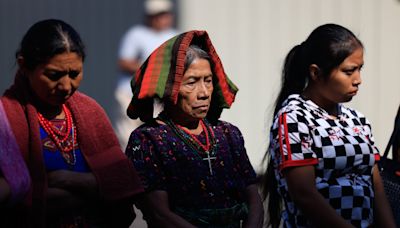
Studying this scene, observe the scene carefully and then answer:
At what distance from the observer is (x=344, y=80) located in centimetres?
405

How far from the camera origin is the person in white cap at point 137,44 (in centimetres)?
866

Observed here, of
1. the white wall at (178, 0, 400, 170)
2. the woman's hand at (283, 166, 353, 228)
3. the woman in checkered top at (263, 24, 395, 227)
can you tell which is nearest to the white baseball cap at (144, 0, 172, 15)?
the white wall at (178, 0, 400, 170)

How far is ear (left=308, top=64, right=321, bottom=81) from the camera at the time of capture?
412 centimetres

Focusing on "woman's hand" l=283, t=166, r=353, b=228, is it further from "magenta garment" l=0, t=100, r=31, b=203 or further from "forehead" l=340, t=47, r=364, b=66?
"magenta garment" l=0, t=100, r=31, b=203

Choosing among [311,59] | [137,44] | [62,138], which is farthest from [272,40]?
[62,138]

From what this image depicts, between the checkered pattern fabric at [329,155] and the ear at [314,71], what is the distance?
0.12 metres

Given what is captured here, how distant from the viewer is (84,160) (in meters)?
3.70

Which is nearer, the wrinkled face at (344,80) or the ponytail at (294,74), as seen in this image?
the wrinkled face at (344,80)

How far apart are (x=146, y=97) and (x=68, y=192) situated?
0.53 m

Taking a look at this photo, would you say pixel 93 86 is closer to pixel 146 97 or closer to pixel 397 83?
pixel 397 83

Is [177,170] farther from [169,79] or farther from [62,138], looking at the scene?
[62,138]

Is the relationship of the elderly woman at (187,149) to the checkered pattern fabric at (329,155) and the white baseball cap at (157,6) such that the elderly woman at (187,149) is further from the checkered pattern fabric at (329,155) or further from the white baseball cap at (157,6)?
the white baseball cap at (157,6)

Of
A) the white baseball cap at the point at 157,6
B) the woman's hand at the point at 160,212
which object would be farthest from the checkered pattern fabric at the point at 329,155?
the white baseball cap at the point at 157,6

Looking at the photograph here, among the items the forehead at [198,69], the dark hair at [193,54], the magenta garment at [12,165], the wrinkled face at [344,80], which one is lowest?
the magenta garment at [12,165]
